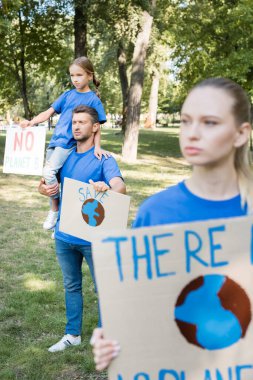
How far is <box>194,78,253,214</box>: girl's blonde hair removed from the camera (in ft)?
5.78

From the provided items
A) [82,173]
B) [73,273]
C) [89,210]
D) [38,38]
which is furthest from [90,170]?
[38,38]

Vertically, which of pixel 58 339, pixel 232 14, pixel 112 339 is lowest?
pixel 58 339

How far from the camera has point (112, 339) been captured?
5.48ft

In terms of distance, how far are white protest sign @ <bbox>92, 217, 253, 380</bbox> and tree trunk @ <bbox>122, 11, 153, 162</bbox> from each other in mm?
16668

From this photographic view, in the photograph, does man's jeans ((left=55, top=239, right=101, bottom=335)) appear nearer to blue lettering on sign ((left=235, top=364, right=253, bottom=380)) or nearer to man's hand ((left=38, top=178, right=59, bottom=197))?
man's hand ((left=38, top=178, right=59, bottom=197))

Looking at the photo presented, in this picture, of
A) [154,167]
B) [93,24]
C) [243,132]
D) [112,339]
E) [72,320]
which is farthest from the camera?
[93,24]

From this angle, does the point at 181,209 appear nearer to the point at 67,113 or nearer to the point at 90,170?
the point at 90,170

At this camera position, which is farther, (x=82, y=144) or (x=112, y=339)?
(x=82, y=144)

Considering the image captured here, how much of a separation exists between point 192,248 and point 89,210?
2288mm

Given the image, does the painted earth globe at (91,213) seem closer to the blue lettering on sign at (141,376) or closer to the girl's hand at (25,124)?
the girl's hand at (25,124)

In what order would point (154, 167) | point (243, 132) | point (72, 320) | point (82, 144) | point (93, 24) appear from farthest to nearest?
1. point (93, 24)
2. point (154, 167)
3. point (72, 320)
4. point (82, 144)
5. point (243, 132)

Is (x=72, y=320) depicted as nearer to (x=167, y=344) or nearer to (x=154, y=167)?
(x=167, y=344)

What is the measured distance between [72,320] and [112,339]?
9.01ft

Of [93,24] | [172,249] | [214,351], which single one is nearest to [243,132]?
[172,249]
